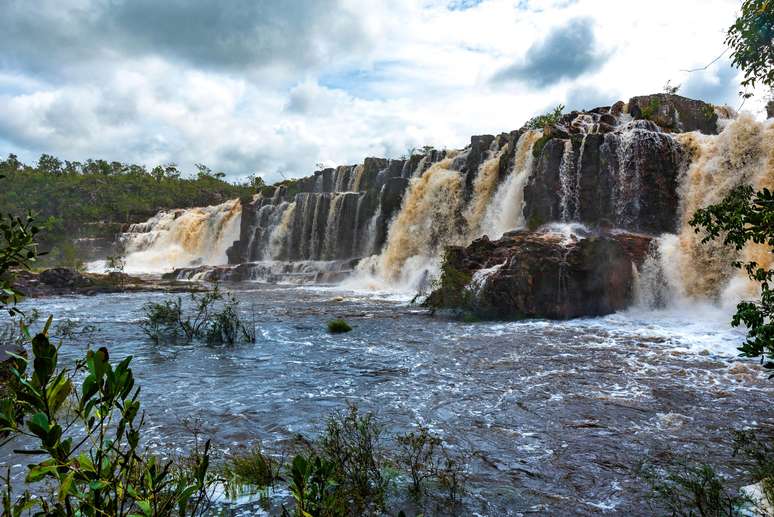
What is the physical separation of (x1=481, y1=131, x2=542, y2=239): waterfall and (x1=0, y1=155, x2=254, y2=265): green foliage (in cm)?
4077

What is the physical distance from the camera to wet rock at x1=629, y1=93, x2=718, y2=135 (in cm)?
2645

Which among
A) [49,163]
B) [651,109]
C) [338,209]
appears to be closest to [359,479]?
[651,109]

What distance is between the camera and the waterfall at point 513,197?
77.0 feet

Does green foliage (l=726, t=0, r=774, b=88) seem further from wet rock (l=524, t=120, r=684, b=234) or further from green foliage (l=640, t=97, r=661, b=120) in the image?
green foliage (l=640, t=97, r=661, b=120)

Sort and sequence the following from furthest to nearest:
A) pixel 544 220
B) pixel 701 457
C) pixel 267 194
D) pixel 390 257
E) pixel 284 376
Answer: pixel 267 194
pixel 390 257
pixel 544 220
pixel 284 376
pixel 701 457

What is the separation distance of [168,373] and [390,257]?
60.3 ft

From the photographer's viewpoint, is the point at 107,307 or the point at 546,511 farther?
the point at 107,307

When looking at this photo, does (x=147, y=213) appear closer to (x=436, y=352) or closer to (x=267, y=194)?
(x=267, y=194)

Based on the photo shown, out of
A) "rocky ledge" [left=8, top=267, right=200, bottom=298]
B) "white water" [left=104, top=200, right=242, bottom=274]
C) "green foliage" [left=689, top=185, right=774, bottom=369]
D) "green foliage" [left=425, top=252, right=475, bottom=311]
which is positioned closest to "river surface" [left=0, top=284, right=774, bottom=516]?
"green foliage" [left=425, top=252, right=475, bottom=311]

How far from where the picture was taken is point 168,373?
31.1 ft

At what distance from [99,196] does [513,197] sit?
55451 mm

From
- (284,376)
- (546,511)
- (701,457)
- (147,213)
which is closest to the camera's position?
(546,511)

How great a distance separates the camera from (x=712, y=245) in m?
16.2

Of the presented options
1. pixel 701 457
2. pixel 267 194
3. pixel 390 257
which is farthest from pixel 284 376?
pixel 267 194
